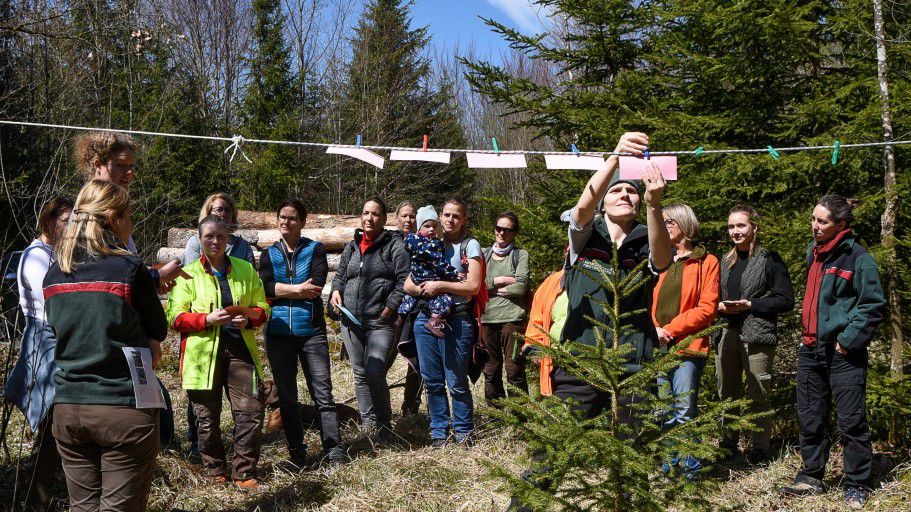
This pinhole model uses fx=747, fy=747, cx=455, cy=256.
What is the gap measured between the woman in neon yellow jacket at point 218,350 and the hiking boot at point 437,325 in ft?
4.41

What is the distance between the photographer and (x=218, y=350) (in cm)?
501

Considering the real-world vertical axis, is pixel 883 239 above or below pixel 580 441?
above

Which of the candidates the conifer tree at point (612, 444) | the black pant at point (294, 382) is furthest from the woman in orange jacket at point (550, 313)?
the black pant at point (294, 382)

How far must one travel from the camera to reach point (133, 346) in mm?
3283

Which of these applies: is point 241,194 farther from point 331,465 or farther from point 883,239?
point 883,239

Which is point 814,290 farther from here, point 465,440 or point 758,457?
point 465,440

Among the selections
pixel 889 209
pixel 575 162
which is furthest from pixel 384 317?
pixel 889 209

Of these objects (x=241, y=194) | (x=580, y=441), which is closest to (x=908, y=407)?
(x=580, y=441)

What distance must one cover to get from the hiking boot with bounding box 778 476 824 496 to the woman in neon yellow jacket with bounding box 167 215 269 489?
3531mm

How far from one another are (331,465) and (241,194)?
15.1 metres

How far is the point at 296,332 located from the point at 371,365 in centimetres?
79

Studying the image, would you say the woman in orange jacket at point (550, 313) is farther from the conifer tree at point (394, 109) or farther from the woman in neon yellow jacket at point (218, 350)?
the conifer tree at point (394, 109)

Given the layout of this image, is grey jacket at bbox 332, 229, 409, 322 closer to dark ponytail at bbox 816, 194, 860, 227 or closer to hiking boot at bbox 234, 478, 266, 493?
hiking boot at bbox 234, 478, 266, 493

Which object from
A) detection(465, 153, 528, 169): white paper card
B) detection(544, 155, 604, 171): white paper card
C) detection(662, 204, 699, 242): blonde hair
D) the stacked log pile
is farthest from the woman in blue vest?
the stacked log pile
